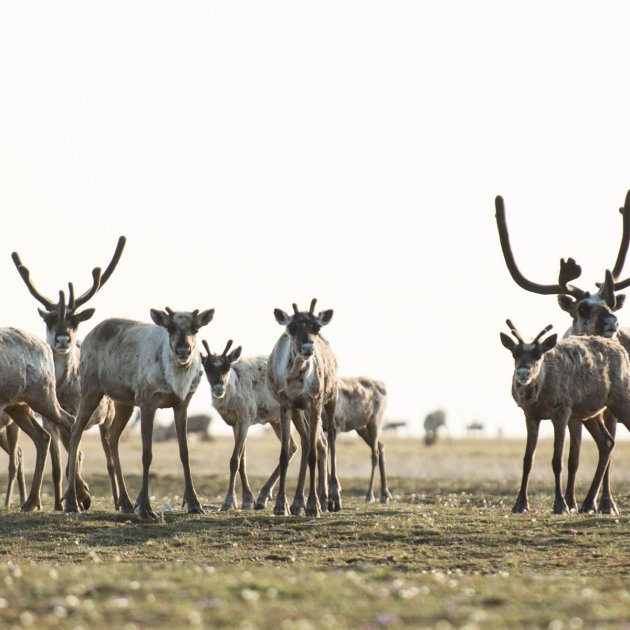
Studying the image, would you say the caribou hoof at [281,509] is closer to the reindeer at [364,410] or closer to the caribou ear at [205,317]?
the caribou ear at [205,317]

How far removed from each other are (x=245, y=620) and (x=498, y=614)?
68.4 inches

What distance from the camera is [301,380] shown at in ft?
54.5

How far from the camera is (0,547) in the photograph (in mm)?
13883

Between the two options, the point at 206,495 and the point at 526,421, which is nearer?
the point at 526,421

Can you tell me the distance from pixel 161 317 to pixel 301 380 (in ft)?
6.62

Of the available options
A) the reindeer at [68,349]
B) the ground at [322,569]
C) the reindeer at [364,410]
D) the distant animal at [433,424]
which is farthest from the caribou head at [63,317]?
the distant animal at [433,424]

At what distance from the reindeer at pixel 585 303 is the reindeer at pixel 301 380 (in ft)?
12.2

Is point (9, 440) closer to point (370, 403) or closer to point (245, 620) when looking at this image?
point (370, 403)

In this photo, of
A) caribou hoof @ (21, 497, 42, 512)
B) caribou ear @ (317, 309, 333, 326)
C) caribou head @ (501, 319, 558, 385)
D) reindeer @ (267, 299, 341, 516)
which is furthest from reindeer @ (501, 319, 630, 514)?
caribou hoof @ (21, 497, 42, 512)

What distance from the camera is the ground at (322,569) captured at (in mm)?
8422

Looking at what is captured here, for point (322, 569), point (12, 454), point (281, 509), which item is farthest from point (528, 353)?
point (12, 454)

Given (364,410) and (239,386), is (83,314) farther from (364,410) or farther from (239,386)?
(364,410)

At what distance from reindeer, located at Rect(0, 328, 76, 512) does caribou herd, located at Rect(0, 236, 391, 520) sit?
0.05 feet

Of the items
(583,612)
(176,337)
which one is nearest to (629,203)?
(176,337)
